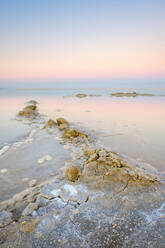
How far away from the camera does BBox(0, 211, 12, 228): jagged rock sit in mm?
1746

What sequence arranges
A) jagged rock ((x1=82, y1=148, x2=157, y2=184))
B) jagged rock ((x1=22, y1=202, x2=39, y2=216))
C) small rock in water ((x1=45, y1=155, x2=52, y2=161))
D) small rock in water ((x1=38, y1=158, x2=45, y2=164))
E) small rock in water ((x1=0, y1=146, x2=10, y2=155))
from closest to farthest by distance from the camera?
jagged rock ((x1=22, y1=202, x2=39, y2=216))
jagged rock ((x1=82, y1=148, x2=157, y2=184))
small rock in water ((x1=38, y1=158, x2=45, y2=164))
small rock in water ((x1=45, y1=155, x2=52, y2=161))
small rock in water ((x1=0, y1=146, x2=10, y2=155))

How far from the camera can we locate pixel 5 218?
1832mm

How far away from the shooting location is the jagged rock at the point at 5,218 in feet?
5.73

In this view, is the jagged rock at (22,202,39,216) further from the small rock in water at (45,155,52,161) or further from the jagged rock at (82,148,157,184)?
the small rock in water at (45,155,52,161)

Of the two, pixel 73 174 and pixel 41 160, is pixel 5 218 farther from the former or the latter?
pixel 41 160

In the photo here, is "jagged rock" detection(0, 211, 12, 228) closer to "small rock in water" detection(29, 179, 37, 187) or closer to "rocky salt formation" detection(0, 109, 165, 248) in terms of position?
"rocky salt formation" detection(0, 109, 165, 248)

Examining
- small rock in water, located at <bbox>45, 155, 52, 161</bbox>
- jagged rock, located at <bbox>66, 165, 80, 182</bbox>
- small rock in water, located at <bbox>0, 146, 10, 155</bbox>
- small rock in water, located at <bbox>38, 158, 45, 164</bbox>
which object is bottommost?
small rock in water, located at <bbox>45, 155, 52, 161</bbox>

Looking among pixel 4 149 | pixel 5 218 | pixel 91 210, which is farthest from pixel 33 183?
pixel 4 149

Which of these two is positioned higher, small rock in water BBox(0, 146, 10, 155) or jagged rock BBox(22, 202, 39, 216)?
jagged rock BBox(22, 202, 39, 216)

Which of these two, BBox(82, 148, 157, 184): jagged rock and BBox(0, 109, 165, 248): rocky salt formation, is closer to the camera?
BBox(0, 109, 165, 248): rocky salt formation

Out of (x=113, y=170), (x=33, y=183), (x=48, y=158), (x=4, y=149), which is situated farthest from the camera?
(x=4, y=149)

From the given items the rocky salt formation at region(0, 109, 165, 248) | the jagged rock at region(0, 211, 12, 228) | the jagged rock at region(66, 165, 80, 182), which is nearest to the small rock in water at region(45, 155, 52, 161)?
the rocky salt formation at region(0, 109, 165, 248)

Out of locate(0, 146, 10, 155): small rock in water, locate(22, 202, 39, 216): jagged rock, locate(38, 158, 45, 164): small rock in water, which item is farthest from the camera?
locate(0, 146, 10, 155): small rock in water

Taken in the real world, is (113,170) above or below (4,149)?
above
